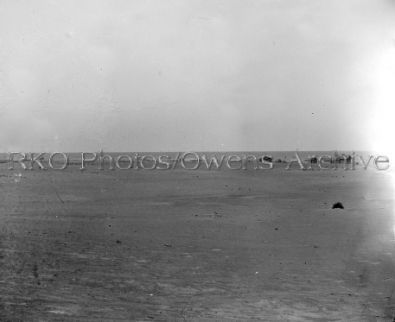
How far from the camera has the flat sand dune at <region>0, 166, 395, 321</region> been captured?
404 inches

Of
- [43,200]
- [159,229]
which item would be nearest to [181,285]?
[159,229]

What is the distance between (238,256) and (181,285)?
12.3ft

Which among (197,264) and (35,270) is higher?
(197,264)

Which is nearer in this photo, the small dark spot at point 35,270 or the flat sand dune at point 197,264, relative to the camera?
the flat sand dune at point 197,264

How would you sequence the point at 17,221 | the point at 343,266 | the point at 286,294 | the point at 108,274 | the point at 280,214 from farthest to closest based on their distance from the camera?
the point at 280,214, the point at 17,221, the point at 343,266, the point at 108,274, the point at 286,294

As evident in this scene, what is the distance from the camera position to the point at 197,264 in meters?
14.2

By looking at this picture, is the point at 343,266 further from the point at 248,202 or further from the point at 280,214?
the point at 248,202

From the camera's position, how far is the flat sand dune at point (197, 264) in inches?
404

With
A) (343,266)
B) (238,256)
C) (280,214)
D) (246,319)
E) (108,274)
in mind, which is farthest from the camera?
(280,214)

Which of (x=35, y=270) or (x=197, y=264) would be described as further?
(x=197, y=264)

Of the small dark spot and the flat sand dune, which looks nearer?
the flat sand dune

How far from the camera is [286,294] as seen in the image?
11.3m

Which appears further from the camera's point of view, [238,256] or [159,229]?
[159,229]

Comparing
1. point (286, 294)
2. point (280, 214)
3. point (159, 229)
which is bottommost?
point (286, 294)
